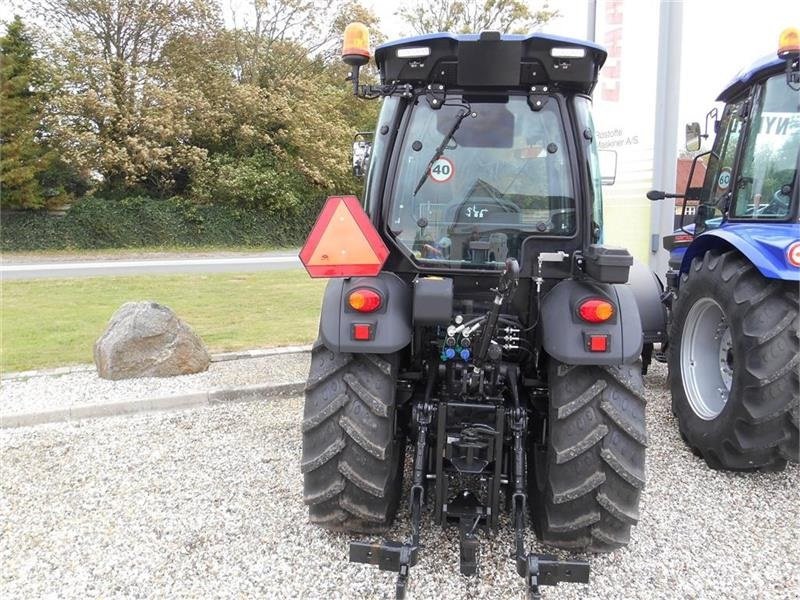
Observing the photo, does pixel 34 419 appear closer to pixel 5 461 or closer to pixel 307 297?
pixel 5 461

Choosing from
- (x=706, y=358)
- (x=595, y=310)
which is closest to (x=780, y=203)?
(x=706, y=358)

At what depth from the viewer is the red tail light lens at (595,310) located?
251cm

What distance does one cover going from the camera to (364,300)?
2582mm

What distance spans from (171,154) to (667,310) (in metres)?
19.4

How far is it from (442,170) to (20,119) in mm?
21202

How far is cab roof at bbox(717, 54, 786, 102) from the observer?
12.6 feet

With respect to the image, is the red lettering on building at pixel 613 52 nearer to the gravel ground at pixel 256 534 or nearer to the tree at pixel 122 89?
the gravel ground at pixel 256 534

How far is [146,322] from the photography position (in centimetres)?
521

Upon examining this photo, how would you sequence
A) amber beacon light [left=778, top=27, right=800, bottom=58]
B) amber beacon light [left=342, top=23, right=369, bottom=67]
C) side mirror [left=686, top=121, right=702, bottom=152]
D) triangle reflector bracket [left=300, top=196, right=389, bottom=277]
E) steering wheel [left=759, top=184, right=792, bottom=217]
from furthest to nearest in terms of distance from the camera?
side mirror [left=686, top=121, right=702, bottom=152], steering wheel [left=759, top=184, right=792, bottom=217], amber beacon light [left=778, top=27, right=800, bottom=58], amber beacon light [left=342, top=23, right=369, bottom=67], triangle reflector bracket [left=300, top=196, right=389, bottom=277]

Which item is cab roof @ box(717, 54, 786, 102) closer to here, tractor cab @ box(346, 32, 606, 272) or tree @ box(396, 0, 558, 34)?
tractor cab @ box(346, 32, 606, 272)

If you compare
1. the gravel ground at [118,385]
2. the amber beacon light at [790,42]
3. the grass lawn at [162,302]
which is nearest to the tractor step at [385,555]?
the gravel ground at [118,385]

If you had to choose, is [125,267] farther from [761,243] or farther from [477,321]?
[761,243]

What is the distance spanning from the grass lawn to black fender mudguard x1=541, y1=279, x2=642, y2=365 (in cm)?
459

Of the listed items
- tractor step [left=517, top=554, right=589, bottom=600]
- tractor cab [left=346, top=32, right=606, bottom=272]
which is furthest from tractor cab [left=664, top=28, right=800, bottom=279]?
tractor step [left=517, top=554, right=589, bottom=600]
